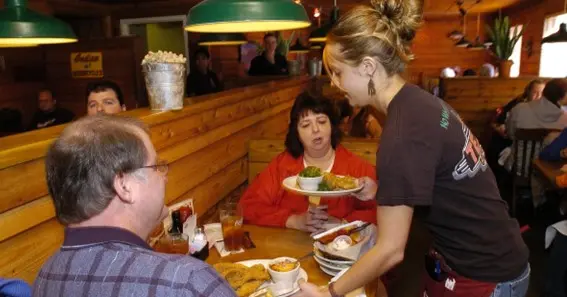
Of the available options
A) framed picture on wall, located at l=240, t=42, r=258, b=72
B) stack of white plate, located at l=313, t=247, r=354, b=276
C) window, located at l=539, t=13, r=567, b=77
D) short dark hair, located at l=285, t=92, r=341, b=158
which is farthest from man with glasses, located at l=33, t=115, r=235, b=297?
window, located at l=539, t=13, r=567, b=77

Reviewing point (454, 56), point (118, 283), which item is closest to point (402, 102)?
point (118, 283)

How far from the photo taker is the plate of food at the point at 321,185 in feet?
6.37

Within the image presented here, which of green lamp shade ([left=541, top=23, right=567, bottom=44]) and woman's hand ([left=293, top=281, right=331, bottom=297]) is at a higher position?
green lamp shade ([left=541, top=23, right=567, bottom=44])

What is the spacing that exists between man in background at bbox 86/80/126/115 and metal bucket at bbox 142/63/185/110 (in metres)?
0.63

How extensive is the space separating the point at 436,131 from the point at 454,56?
12630 millimetres

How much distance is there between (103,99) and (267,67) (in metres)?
4.31

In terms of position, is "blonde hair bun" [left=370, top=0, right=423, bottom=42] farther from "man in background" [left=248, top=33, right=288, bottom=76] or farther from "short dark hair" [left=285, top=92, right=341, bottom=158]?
"man in background" [left=248, top=33, right=288, bottom=76]

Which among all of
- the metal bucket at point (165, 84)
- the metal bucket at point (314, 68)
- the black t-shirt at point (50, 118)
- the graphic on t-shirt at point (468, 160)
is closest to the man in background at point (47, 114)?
the black t-shirt at point (50, 118)

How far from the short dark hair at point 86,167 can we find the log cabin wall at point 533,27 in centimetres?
888

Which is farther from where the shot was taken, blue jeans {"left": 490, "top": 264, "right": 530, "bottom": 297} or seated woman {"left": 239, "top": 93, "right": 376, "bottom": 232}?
seated woman {"left": 239, "top": 93, "right": 376, "bottom": 232}

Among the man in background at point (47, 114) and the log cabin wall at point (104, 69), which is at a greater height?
the log cabin wall at point (104, 69)

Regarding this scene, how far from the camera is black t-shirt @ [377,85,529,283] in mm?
1221

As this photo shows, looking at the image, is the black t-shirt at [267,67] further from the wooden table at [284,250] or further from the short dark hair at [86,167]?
the short dark hair at [86,167]

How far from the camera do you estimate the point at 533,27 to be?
29.9 ft
